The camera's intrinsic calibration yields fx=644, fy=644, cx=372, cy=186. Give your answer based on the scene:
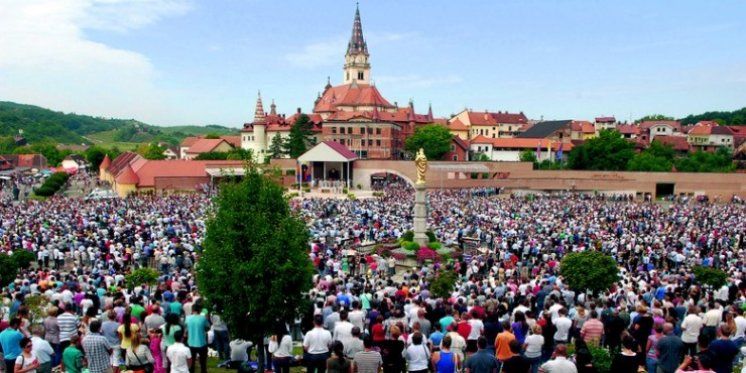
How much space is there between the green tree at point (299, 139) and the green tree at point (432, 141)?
39.9 feet

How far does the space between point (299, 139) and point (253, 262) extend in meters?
66.8

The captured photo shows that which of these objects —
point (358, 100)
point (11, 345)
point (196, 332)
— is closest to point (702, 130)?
point (358, 100)

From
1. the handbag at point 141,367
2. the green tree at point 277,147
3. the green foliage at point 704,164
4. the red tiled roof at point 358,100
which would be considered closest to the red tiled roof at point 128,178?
the green tree at point 277,147

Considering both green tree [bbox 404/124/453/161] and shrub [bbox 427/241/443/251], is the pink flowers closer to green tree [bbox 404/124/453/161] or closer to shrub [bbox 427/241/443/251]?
shrub [bbox 427/241/443/251]

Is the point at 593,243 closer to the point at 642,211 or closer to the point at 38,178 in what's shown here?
the point at 642,211

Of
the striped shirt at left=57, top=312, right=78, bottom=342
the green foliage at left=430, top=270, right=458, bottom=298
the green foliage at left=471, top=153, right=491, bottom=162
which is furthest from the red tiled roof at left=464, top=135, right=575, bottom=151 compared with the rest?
the striped shirt at left=57, top=312, right=78, bottom=342

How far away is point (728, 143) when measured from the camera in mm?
93312

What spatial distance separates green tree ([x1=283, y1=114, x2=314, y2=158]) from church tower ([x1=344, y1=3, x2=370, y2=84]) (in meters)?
31.3

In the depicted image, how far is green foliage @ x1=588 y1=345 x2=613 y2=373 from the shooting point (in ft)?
27.4

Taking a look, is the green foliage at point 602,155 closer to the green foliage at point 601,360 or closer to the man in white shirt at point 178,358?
A: the green foliage at point 601,360

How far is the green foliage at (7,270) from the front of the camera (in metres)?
16.9

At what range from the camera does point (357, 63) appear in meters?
108

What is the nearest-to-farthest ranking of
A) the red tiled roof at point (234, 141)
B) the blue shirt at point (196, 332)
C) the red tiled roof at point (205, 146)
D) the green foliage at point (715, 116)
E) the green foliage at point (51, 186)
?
1. the blue shirt at point (196, 332)
2. the green foliage at point (51, 186)
3. the red tiled roof at point (205, 146)
4. the red tiled roof at point (234, 141)
5. the green foliage at point (715, 116)

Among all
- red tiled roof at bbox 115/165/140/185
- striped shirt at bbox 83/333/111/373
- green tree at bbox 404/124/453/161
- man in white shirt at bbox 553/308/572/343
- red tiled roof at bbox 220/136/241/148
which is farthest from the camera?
red tiled roof at bbox 220/136/241/148
